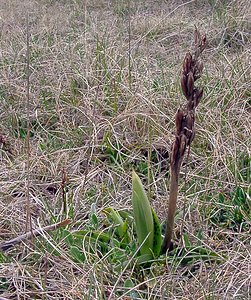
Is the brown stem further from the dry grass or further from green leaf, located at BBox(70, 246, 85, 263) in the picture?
green leaf, located at BBox(70, 246, 85, 263)

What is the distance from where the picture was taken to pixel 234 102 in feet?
7.23

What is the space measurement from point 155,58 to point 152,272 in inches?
68.9

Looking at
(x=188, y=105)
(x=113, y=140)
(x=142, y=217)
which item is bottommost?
(x=113, y=140)

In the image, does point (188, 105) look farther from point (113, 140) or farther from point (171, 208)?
point (113, 140)

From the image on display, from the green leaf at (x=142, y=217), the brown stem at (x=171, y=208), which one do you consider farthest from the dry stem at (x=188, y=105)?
the green leaf at (x=142, y=217)

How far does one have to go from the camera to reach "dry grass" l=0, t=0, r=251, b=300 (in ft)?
4.40

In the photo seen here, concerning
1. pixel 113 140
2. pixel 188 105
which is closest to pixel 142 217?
pixel 188 105

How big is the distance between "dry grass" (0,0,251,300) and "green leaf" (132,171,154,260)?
6cm

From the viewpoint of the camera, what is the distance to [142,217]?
1354 millimetres

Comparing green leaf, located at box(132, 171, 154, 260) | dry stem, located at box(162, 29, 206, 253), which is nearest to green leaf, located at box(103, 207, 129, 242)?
green leaf, located at box(132, 171, 154, 260)

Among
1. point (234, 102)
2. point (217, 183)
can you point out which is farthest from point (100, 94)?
point (217, 183)

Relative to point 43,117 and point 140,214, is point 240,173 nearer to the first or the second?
point 140,214

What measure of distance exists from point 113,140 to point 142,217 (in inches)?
29.8

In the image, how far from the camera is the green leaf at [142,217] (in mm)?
1345
